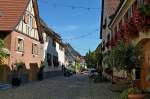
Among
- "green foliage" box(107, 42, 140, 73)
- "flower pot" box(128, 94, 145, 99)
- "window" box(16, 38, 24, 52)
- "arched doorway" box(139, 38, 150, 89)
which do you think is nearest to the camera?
"flower pot" box(128, 94, 145, 99)

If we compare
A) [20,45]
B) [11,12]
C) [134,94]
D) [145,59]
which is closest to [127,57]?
[134,94]

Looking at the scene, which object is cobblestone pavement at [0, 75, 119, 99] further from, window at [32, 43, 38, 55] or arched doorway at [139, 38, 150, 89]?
window at [32, 43, 38, 55]

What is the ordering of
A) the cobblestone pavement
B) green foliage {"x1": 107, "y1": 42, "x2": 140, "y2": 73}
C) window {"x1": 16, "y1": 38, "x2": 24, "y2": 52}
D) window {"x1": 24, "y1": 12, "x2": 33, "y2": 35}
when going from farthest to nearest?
window {"x1": 24, "y1": 12, "x2": 33, "y2": 35}
window {"x1": 16, "y1": 38, "x2": 24, "y2": 52}
the cobblestone pavement
green foliage {"x1": 107, "y1": 42, "x2": 140, "y2": 73}

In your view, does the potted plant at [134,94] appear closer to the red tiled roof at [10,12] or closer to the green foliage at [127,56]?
the green foliage at [127,56]

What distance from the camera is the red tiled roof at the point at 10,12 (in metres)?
31.2

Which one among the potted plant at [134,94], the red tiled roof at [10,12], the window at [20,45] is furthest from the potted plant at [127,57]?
the window at [20,45]

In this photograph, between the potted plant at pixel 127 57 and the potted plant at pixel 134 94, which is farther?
the potted plant at pixel 127 57

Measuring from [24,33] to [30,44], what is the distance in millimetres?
3341

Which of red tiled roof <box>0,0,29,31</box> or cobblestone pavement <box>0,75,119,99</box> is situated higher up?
red tiled roof <box>0,0,29,31</box>

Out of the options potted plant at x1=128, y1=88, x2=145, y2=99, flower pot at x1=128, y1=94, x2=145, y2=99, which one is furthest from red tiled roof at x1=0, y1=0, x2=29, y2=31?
flower pot at x1=128, y1=94, x2=145, y2=99

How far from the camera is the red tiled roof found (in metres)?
31.2

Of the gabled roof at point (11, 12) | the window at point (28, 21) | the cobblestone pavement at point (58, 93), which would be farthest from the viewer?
the window at point (28, 21)

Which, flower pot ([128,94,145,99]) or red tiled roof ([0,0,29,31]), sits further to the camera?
red tiled roof ([0,0,29,31])

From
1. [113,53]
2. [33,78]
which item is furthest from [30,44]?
[113,53]
